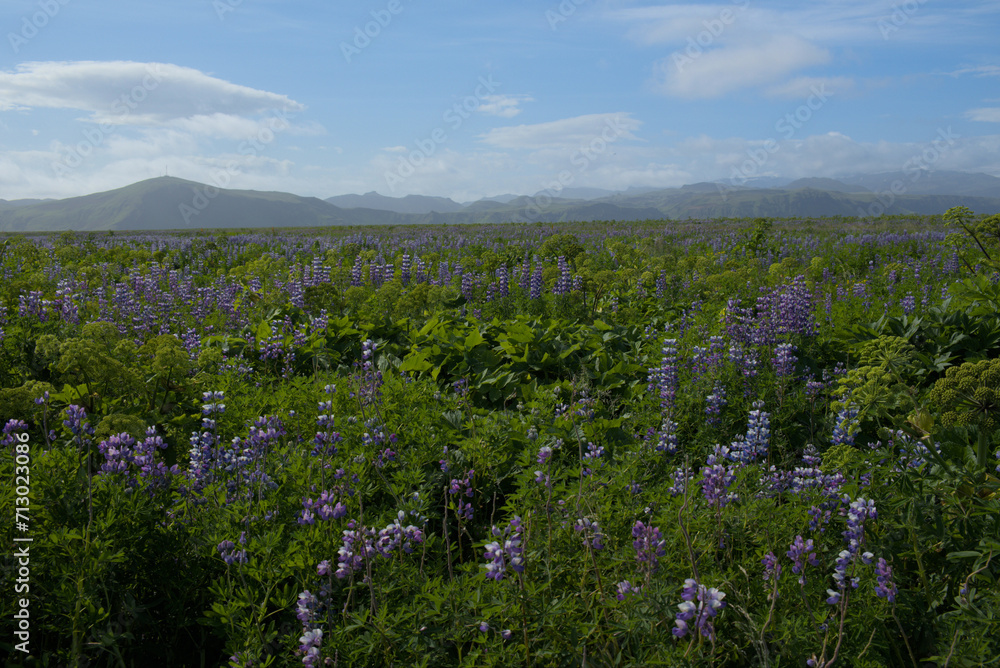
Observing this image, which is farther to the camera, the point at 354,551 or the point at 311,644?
the point at 354,551

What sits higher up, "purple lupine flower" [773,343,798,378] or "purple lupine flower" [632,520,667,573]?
"purple lupine flower" [773,343,798,378]

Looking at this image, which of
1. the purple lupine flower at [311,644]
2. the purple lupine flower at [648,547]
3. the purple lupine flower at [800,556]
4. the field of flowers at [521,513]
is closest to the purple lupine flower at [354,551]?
the field of flowers at [521,513]

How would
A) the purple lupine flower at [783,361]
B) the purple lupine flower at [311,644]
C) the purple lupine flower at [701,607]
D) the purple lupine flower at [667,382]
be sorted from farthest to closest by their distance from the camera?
the purple lupine flower at [783,361]
the purple lupine flower at [667,382]
the purple lupine flower at [311,644]
the purple lupine flower at [701,607]

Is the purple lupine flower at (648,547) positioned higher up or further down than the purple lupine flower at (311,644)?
higher up

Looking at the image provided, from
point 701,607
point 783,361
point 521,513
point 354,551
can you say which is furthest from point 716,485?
point 783,361

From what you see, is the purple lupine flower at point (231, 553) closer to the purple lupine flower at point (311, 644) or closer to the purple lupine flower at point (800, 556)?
the purple lupine flower at point (311, 644)

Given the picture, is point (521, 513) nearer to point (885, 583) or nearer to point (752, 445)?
point (752, 445)

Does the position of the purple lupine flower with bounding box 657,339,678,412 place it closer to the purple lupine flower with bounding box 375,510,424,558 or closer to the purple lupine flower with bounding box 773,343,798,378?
the purple lupine flower with bounding box 773,343,798,378

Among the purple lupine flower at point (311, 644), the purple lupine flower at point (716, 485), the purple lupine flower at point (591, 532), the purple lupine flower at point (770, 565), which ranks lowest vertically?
the purple lupine flower at point (311, 644)

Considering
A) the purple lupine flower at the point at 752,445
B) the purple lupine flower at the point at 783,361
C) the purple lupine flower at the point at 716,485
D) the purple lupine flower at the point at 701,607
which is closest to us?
the purple lupine flower at the point at 701,607

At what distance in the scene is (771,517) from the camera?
2.77 m

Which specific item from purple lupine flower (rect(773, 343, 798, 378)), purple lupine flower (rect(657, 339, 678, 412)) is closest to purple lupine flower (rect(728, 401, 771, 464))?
purple lupine flower (rect(657, 339, 678, 412))

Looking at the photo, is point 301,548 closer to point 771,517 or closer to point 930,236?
point 771,517

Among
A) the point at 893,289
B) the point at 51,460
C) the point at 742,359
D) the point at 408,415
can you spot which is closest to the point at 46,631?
the point at 51,460
